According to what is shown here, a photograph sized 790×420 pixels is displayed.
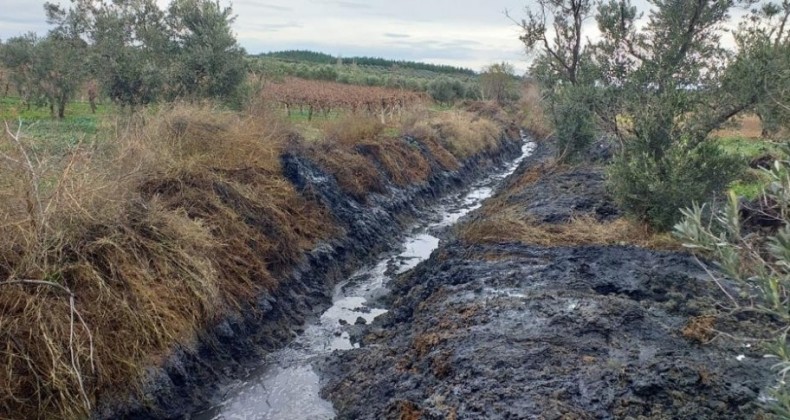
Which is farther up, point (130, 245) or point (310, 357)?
point (130, 245)

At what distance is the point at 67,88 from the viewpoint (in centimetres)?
2812

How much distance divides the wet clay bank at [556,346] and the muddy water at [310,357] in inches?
14.1

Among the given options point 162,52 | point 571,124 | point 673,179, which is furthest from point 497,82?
point 673,179

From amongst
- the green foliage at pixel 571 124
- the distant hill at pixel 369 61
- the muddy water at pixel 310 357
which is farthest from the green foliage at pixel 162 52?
the distant hill at pixel 369 61

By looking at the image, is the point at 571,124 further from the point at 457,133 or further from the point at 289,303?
the point at 289,303

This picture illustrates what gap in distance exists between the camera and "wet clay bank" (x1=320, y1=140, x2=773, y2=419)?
18.9ft

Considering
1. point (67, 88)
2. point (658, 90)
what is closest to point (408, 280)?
point (658, 90)

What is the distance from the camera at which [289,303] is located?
427 inches

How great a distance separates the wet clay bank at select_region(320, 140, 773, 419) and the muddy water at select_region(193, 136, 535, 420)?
1.17ft

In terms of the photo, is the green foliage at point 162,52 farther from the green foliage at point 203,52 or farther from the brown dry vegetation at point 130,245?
the brown dry vegetation at point 130,245

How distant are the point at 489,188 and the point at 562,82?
250 inches

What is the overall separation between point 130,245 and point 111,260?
17.6 inches

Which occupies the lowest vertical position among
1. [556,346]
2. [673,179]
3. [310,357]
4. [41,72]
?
[310,357]

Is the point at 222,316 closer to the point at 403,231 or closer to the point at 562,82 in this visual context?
the point at 403,231
